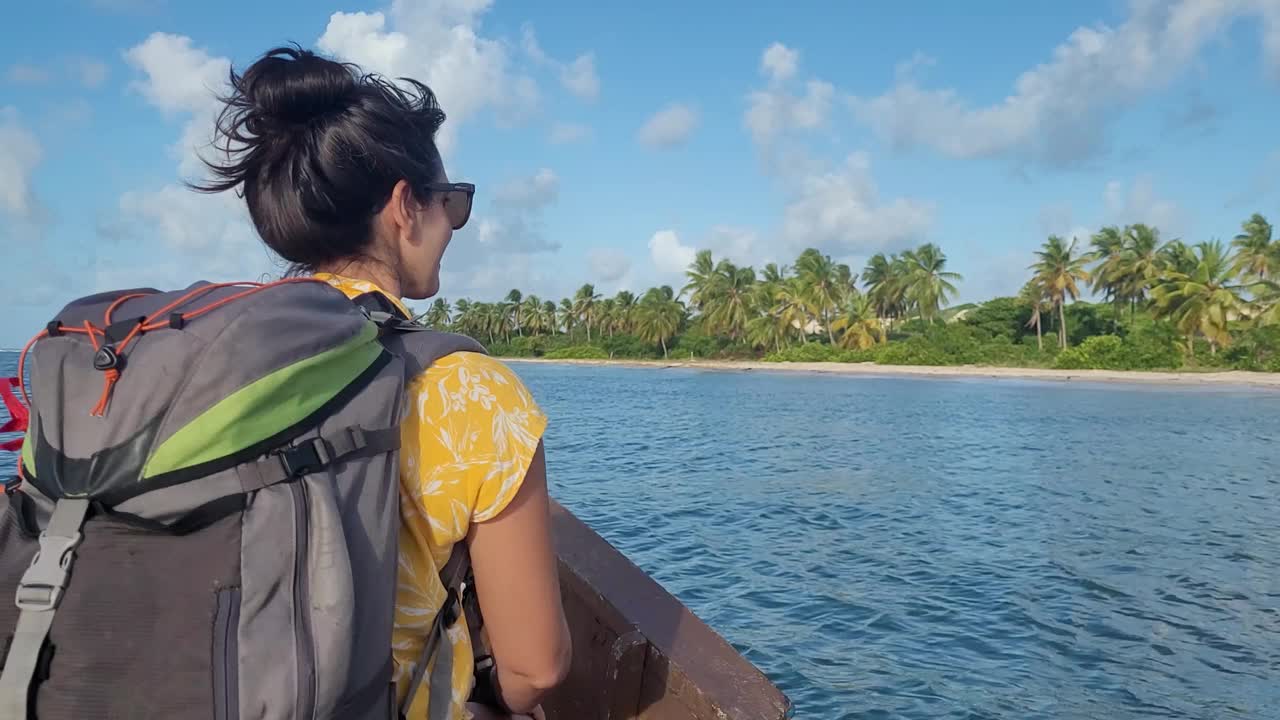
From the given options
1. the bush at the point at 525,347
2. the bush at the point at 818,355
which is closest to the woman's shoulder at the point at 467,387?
the bush at the point at 818,355

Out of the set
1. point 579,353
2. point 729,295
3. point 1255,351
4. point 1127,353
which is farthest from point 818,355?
point 579,353

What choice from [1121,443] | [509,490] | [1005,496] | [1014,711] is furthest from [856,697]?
[1121,443]

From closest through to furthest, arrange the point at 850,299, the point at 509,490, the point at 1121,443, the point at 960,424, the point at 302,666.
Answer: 1. the point at 302,666
2. the point at 509,490
3. the point at 1121,443
4. the point at 960,424
5. the point at 850,299

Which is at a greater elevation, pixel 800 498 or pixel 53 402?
pixel 53 402

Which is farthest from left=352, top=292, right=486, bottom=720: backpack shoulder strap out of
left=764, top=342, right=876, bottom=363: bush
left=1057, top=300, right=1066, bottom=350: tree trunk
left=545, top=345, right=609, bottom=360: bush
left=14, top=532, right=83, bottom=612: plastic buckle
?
left=545, top=345, right=609, bottom=360: bush

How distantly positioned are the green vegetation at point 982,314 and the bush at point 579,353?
0.35 ft

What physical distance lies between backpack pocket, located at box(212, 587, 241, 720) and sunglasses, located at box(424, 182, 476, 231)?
69cm

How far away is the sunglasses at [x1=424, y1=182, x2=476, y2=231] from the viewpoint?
1411 millimetres

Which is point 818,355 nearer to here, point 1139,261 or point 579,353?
point 1139,261

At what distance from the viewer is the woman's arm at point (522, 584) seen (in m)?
1.24

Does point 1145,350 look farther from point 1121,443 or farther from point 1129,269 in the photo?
point 1121,443

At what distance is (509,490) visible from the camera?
1207 millimetres

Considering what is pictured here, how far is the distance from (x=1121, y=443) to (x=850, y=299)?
4480 centimetres

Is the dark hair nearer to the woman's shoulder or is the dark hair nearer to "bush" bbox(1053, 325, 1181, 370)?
the woman's shoulder
